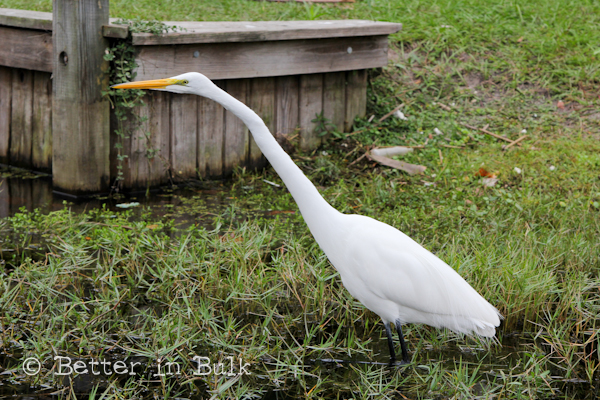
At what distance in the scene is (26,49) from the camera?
502 centimetres

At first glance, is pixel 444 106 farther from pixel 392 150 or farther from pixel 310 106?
pixel 310 106

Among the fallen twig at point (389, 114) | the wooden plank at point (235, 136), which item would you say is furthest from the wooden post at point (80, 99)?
the fallen twig at point (389, 114)

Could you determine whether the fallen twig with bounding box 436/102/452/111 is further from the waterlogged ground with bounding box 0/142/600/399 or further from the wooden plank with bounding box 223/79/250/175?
the wooden plank with bounding box 223/79/250/175

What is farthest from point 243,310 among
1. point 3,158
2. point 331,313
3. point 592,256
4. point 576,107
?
point 576,107

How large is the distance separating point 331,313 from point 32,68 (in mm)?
3108

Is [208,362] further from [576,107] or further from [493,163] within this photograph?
[576,107]

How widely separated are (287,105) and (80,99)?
181cm

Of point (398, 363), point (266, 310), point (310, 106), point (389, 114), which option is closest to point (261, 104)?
point (310, 106)

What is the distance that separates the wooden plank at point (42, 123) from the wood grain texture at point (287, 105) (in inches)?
73.1

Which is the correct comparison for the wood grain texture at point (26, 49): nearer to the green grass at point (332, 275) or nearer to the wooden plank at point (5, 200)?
the wooden plank at point (5, 200)

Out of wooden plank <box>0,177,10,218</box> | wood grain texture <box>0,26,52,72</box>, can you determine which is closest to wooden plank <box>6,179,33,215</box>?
wooden plank <box>0,177,10,218</box>

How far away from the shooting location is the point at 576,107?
6332mm

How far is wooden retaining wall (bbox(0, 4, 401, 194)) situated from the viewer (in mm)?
4707

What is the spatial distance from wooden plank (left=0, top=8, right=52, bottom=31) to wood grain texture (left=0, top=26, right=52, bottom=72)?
0.19 feet
